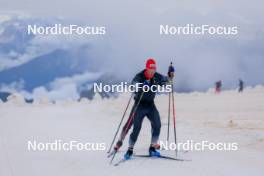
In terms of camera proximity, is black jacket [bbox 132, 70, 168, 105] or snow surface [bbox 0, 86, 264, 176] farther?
black jacket [bbox 132, 70, 168, 105]

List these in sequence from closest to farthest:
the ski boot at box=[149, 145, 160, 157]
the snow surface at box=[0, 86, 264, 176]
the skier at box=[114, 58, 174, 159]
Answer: the snow surface at box=[0, 86, 264, 176] → the skier at box=[114, 58, 174, 159] → the ski boot at box=[149, 145, 160, 157]

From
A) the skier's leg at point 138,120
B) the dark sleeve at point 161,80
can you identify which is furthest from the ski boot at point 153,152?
the dark sleeve at point 161,80

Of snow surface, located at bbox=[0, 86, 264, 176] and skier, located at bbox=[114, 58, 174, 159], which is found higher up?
skier, located at bbox=[114, 58, 174, 159]

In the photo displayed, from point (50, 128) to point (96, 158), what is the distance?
2.97m

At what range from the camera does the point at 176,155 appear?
7.32 m

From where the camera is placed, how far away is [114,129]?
34.1 feet

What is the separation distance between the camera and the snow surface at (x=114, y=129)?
21.9ft

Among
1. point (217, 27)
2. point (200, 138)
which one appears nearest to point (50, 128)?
point (200, 138)

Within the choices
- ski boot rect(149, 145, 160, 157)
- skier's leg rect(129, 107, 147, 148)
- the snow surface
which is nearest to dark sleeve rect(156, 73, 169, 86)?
skier's leg rect(129, 107, 147, 148)

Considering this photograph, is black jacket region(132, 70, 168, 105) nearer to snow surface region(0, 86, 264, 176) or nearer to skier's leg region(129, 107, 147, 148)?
skier's leg region(129, 107, 147, 148)

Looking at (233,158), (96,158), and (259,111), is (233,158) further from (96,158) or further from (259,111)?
(259,111)

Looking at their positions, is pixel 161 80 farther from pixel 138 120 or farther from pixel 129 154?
pixel 129 154

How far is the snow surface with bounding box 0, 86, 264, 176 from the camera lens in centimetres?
666

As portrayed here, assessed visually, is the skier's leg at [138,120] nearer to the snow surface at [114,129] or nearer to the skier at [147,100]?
the skier at [147,100]
